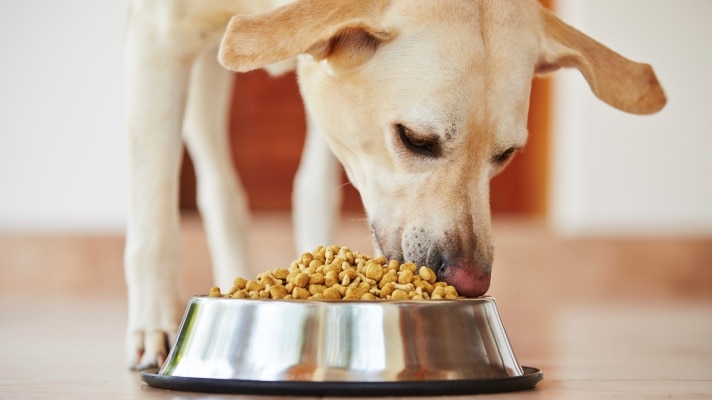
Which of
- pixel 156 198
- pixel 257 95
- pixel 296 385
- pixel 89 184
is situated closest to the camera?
pixel 296 385

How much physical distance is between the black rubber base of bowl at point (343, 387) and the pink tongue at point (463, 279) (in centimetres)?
29

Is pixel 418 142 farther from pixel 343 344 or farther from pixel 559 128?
pixel 559 128

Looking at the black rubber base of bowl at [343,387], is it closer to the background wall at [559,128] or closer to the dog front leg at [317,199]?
the dog front leg at [317,199]

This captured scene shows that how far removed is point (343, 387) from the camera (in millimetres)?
1665

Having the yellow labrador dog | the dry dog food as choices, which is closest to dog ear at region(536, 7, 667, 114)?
the yellow labrador dog

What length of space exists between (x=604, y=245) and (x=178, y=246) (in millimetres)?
4143

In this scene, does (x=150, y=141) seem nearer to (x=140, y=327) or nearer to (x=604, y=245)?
(x=140, y=327)

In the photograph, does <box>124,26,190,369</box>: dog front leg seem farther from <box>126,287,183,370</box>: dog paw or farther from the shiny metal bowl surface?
the shiny metal bowl surface

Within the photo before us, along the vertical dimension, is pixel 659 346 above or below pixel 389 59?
below

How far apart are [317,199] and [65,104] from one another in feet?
11.5

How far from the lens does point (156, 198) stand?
2443 mm

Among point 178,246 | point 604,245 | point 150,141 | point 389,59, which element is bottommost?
point 604,245

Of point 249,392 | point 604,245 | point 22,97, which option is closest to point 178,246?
point 249,392

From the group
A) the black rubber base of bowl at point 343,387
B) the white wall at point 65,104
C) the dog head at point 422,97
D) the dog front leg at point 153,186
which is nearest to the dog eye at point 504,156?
the dog head at point 422,97
